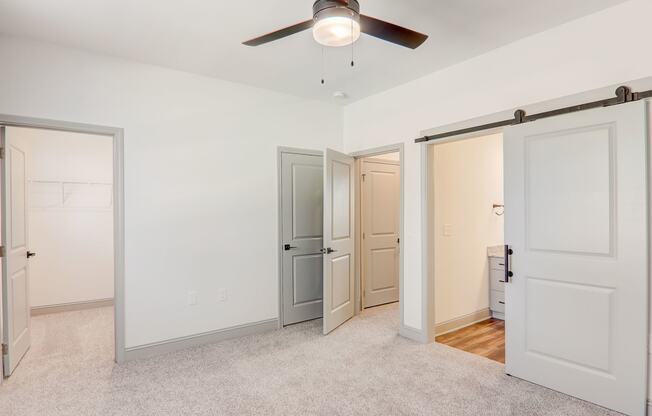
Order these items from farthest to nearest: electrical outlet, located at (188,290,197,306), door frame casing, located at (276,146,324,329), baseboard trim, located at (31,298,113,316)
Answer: baseboard trim, located at (31,298,113,316), door frame casing, located at (276,146,324,329), electrical outlet, located at (188,290,197,306)

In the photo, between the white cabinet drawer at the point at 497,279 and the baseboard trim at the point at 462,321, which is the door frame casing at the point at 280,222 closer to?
the baseboard trim at the point at 462,321

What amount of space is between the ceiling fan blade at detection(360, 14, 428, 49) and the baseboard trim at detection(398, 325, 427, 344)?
9.20 feet

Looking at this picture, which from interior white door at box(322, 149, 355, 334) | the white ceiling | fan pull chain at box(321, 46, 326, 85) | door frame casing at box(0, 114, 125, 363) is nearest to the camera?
the white ceiling

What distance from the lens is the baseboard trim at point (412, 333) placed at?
3619 mm

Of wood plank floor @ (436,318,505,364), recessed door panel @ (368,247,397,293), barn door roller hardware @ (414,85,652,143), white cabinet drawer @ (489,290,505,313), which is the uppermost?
barn door roller hardware @ (414,85,652,143)

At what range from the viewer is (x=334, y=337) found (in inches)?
148

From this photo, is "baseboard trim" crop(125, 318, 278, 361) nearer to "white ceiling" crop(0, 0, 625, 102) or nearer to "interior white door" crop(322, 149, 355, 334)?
"interior white door" crop(322, 149, 355, 334)

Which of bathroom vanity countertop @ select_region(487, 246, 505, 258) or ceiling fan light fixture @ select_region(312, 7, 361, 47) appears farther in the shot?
bathroom vanity countertop @ select_region(487, 246, 505, 258)

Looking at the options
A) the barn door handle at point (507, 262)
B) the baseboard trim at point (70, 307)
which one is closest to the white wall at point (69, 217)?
the baseboard trim at point (70, 307)

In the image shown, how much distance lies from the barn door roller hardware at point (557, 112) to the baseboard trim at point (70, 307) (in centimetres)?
496

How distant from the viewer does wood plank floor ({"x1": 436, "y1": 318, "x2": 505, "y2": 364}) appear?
11.1 ft

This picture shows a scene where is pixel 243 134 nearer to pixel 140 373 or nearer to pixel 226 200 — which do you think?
pixel 226 200

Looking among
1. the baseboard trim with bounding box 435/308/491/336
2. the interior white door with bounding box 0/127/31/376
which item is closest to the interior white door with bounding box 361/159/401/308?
the baseboard trim with bounding box 435/308/491/336

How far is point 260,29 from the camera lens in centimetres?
268
